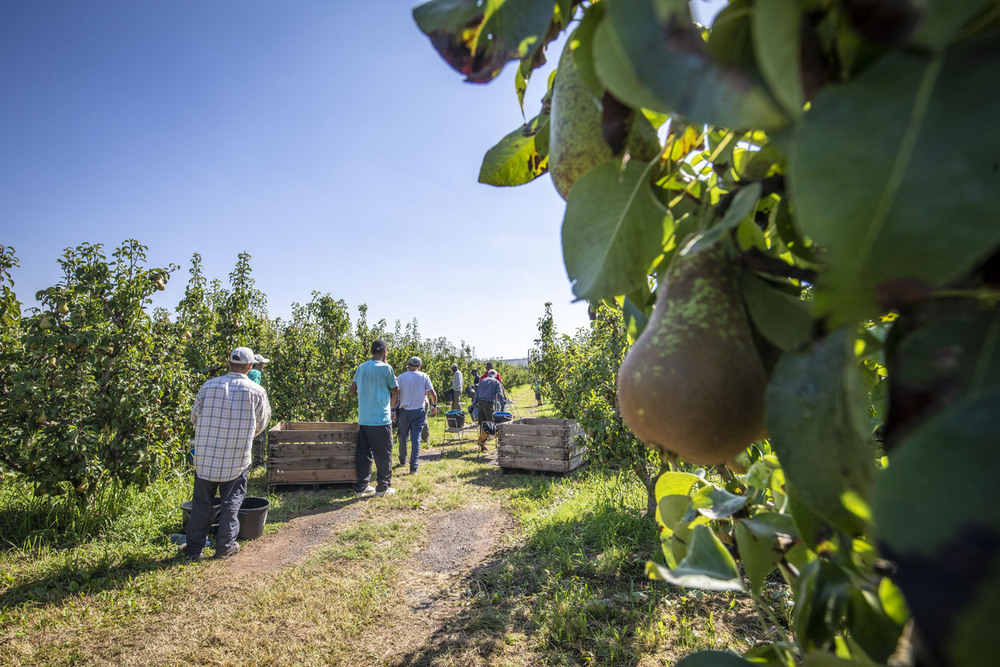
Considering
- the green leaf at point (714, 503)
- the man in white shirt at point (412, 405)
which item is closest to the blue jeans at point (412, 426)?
the man in white shirt at point (412, 405)

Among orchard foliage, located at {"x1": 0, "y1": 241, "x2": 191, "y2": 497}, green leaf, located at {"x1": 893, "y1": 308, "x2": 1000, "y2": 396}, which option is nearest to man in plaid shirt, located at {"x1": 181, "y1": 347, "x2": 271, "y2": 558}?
orchard foliage, located at {"x1": 0, "y1": 241, "x2": 191, "y2": 497}

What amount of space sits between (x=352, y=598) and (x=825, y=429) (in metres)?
4.94

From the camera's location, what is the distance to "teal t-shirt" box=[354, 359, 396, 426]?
7371mm

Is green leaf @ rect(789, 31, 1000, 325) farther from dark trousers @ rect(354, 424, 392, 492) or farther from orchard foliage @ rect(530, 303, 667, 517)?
dark trousers @ rect(354, 424, 392, 492)

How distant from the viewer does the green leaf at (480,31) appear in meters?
0.51

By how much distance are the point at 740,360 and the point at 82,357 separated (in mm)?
6997

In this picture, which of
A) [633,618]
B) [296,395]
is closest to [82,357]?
[296,395]

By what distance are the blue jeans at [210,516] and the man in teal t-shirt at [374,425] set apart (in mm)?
2220

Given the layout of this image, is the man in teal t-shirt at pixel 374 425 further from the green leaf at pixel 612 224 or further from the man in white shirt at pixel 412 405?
the green leaf at pixel 612 224

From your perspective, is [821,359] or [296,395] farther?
[296,395]

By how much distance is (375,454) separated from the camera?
7.40 meters

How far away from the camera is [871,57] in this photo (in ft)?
1.08

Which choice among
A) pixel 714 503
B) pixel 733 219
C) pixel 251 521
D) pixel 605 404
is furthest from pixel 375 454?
pixel 733 219

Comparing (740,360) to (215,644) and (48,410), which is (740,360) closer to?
(215,644)
